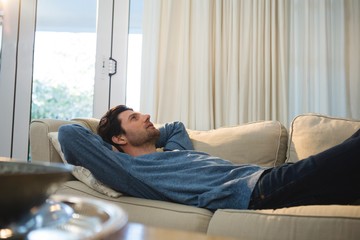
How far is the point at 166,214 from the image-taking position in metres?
1.40

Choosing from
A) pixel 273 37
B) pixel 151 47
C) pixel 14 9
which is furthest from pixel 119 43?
pixel 273 37

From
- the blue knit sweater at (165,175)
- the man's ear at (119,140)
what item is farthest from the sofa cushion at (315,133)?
the man's ear at (119,140)

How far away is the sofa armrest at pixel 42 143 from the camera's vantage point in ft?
6.02

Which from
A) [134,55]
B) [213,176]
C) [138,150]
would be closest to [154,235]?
[213,176]

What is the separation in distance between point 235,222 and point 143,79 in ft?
5.99

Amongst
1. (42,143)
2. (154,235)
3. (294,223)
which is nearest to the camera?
(154,235)

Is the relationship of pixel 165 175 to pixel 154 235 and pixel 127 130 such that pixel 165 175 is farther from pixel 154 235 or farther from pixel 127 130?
pixel 154 235

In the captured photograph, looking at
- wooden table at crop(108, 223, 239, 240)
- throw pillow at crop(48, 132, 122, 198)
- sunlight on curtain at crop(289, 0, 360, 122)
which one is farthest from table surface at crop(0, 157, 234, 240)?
sunlight on curtain at crop(289, 0, 360, 122)

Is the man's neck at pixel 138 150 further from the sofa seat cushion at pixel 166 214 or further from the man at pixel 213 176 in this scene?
the sofa seat cushion at pixel 166 214

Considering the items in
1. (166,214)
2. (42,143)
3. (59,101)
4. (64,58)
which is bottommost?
(166,214)

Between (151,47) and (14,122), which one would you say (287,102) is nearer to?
(151,47)

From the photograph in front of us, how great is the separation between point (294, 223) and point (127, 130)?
1035 millimetres

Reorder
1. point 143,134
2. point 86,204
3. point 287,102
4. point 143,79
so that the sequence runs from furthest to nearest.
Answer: point 143,79 → point 287,102 → point 143,134 → point 86,204

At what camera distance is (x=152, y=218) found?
4.59 feet
